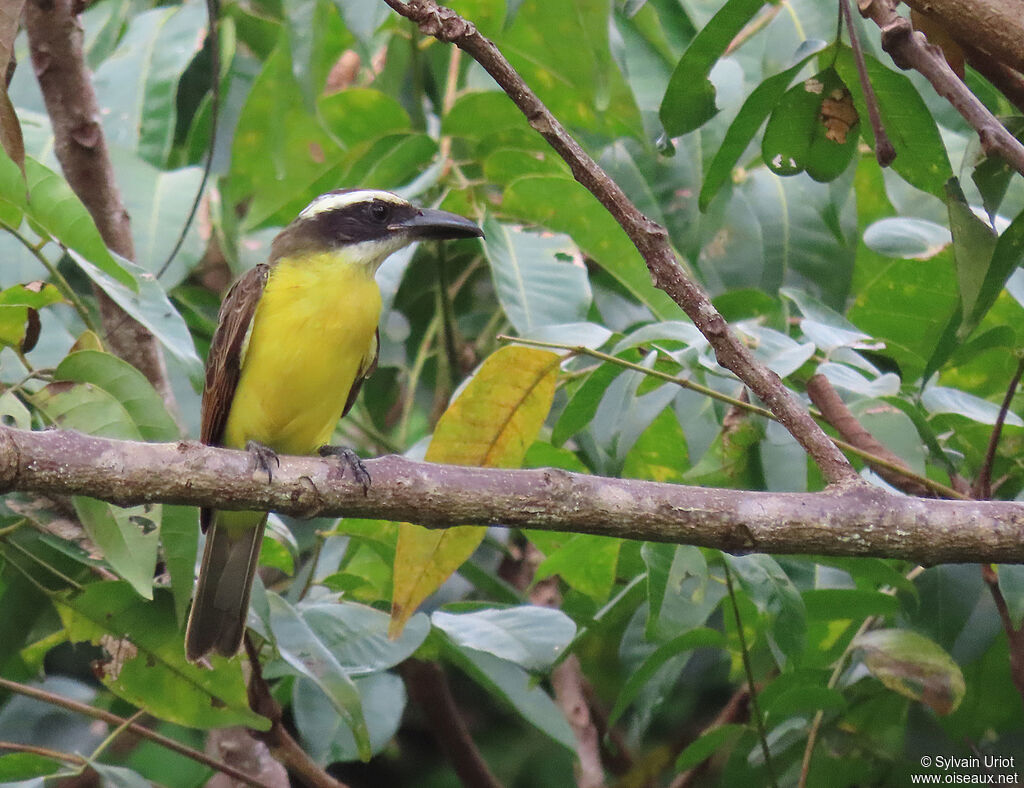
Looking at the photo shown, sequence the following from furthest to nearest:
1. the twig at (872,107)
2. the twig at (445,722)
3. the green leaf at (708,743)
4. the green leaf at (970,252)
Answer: the twig at (445,722), the green leaf at (708,743), the green leaf at (970,252), the twig at (872,107)

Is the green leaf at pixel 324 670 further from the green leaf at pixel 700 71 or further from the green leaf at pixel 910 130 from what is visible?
the green leaf at pixel 910 130

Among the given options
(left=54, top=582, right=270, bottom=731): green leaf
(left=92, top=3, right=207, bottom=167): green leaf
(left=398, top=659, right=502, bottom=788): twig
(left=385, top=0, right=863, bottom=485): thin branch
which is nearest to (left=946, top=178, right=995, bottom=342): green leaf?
(left=385, top=0, right=863, bottom=485): thin branch

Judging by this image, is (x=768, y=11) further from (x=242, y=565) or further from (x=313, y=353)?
(x=242, y=565)

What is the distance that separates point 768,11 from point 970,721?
7.09 feet

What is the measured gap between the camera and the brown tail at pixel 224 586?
8.38ft

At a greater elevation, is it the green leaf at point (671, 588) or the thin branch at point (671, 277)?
the thin branch at point (671, 277)

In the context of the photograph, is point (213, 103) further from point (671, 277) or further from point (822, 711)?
point (822, 711)

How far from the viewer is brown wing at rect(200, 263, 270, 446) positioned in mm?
3029

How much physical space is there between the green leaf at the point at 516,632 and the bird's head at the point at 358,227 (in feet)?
3.35

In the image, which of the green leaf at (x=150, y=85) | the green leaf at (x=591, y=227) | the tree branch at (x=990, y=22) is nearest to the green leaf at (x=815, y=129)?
the tree branch at (x=990, y=22)

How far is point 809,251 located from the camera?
3.18m

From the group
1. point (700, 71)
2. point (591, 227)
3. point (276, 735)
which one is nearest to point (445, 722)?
point (276, 735)

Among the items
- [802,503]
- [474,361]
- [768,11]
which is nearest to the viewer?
[802,503]

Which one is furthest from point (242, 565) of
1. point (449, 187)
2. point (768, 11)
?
point (768, 11)
